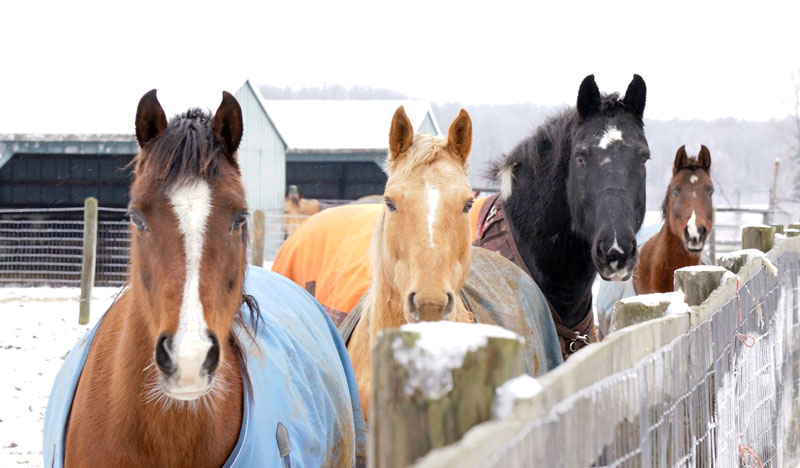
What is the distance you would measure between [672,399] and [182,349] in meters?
1.25

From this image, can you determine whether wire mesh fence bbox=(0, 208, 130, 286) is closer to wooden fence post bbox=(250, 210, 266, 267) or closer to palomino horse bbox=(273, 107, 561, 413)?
wooden fence post bbox=(250, 210, 266, 267)

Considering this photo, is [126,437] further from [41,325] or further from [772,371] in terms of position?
[41,325]

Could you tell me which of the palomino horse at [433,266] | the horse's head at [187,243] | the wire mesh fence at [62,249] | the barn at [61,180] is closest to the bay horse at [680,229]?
the palomino horse at [433,266]

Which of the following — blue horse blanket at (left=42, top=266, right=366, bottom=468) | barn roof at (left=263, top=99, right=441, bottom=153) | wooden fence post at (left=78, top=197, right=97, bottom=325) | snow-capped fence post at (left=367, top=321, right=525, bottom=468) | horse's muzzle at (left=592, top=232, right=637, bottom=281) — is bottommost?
wooden fence post at (left=78, top=197, right=97, bottom=325)

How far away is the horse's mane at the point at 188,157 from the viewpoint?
2303mm

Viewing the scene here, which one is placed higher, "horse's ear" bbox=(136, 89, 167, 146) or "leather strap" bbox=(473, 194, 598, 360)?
"horse's ear" bbox=(136, 89, 167, 146)

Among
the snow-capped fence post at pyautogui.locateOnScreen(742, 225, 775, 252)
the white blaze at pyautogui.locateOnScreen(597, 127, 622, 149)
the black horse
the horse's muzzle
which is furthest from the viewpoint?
the snow-capped fence post at pyautogui.locateOnScreen(742, 225, 775, 252)

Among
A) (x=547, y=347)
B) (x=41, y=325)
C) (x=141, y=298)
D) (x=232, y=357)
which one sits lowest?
(x=41, y=325)

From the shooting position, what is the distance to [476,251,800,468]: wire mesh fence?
4.18ft

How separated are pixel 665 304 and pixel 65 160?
16953 millimetres

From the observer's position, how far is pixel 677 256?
7.11m

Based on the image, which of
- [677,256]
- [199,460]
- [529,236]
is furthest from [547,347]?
[677,256]

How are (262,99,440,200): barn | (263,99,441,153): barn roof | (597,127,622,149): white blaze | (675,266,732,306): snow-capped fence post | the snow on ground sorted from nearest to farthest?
1. (675,266,732,306): snow-capped fence post
2. (597,127,622,149): white blaze
3. the snow on ground
4. (263,99,441,153): barn roof
5. (262,99,440,200): barn

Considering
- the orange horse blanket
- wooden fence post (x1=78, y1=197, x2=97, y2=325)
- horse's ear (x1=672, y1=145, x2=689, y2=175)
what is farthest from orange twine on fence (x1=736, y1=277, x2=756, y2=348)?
wooden fence post (x1=78, y1=197, x2=97, y2=325)
